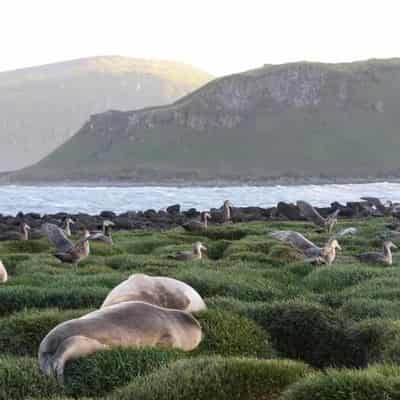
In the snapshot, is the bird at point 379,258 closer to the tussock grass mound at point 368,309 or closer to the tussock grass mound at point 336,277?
the tussock grass mound at point 336,277

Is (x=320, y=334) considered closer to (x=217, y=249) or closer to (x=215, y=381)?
(x=215, y=381)

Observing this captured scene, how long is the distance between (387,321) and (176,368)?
141 inches

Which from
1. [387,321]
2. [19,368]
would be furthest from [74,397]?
[387,321]

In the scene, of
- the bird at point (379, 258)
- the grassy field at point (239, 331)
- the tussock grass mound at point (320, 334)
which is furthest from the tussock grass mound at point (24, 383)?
the bird at point (379, 258)

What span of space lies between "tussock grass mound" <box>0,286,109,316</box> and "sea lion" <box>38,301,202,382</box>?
273 cm

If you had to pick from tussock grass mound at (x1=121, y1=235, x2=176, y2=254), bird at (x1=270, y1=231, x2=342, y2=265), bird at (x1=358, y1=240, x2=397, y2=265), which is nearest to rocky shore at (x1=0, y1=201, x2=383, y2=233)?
tussock grass mound at (x1=121, y1=235, x2=176, y2=254)

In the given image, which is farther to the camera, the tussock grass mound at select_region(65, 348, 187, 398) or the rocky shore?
the rocky shore

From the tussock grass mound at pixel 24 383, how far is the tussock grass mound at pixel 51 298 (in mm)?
3469

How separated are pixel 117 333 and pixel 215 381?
1.60 metres

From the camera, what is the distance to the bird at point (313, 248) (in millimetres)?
15883

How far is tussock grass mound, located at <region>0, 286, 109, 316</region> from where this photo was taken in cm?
1099

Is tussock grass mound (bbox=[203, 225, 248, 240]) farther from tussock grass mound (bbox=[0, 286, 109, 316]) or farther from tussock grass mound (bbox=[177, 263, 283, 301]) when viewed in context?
tussock grass mound (bbox=[0, 286, 109, 316])

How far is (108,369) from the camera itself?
718cm

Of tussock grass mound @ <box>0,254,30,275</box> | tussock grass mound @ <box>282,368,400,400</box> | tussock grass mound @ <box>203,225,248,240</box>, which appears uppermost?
tussock grass mound @ <box>282,368,400,400</box>
